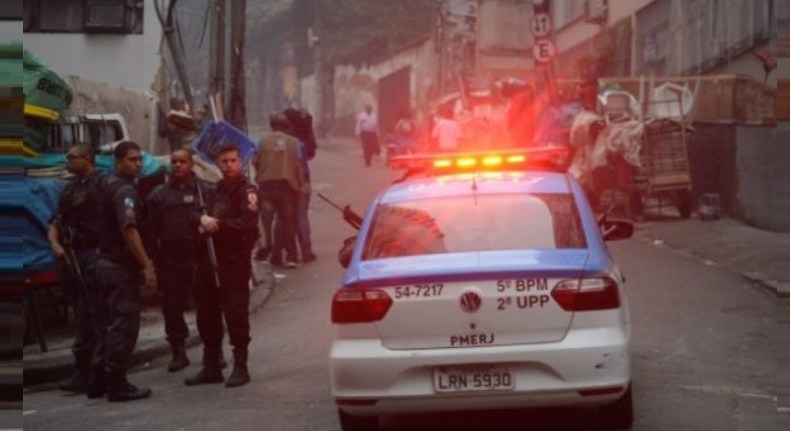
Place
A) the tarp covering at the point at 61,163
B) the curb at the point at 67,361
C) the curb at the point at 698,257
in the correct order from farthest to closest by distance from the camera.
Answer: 1. the curb at the point at 698,257
2. the tarp covering at the point at 61,163
3. the curb at the point at 67,361

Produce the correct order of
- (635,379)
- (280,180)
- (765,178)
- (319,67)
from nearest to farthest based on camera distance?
(635,379) → (280,180) → (765,178) → (319,67)

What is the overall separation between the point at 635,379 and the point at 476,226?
2.19 m

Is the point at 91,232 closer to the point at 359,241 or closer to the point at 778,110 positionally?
the point at 359,241

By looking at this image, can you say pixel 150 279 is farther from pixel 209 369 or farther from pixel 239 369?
pixel 239 369

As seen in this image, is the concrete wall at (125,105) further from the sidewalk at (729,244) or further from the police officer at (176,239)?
the sidewalk at (729,244)

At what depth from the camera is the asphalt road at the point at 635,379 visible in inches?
316

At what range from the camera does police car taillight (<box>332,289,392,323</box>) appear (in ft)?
23.1

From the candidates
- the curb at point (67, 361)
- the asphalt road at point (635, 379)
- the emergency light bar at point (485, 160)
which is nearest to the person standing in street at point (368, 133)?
the asphalt road at point (635, 379)

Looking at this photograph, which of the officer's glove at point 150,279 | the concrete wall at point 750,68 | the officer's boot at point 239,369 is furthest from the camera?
the concrete wall at point 750,68

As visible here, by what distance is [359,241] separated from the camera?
7766 mm

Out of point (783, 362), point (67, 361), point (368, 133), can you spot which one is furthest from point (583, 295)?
point (368, 133)

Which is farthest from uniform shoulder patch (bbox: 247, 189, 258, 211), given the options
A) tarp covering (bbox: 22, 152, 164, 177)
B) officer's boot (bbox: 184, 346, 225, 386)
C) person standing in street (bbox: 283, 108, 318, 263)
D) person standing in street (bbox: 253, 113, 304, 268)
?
person standing in street (bbox: 283, 108, 318, 263)

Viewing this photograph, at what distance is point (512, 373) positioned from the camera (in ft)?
22.6

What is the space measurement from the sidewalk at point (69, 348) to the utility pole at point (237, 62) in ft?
7.22
